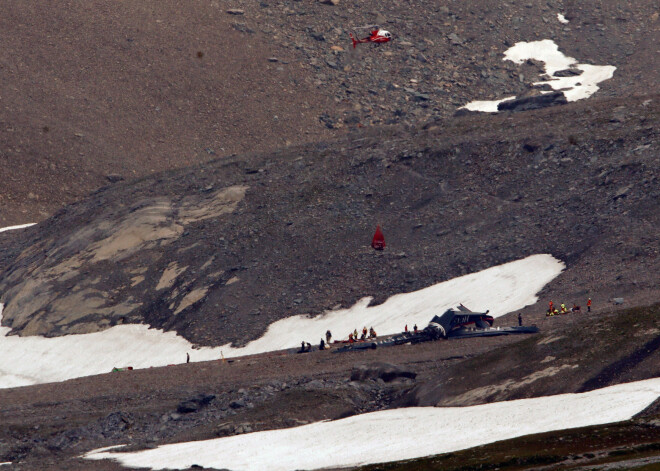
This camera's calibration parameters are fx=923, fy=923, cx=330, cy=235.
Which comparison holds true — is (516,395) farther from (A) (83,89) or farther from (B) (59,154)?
(A) (83,89)

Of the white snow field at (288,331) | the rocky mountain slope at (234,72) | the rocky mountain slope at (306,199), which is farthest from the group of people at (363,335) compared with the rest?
the rocky mountain slope at (234,72)

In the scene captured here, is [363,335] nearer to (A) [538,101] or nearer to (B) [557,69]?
(A) [538,101]

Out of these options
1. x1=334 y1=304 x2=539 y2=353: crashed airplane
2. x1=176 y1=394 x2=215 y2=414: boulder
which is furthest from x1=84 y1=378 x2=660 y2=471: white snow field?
x1=334 y1=304 x2=539 y2=353: crashed airplane

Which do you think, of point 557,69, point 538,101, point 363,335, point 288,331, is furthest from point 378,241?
point 557,69

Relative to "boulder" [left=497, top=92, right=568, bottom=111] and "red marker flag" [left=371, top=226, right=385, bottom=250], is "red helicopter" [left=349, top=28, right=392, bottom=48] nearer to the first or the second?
"boulder" [left=497, top=92, right=568, bottom=111]

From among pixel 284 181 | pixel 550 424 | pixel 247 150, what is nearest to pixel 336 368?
pixel 550 424

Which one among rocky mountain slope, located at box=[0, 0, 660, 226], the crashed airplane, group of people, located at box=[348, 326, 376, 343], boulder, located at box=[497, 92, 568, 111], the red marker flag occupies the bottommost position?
the crashed airplane

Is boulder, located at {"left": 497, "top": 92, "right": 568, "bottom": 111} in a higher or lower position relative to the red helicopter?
lower
